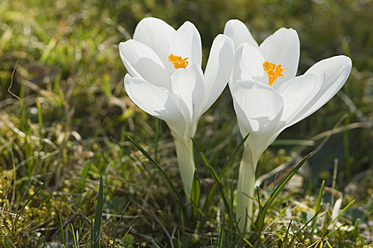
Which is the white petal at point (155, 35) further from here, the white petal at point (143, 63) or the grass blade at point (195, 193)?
the grass blade at point (195, 193)

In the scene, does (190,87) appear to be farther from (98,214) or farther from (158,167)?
(98,214)

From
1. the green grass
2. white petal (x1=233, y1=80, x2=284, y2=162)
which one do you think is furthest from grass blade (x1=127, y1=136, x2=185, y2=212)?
white petal (x1=233, y1=80, x2=284, y2=162)

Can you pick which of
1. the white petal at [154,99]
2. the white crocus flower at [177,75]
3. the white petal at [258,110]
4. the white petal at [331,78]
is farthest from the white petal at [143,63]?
the white petal at [331,78]

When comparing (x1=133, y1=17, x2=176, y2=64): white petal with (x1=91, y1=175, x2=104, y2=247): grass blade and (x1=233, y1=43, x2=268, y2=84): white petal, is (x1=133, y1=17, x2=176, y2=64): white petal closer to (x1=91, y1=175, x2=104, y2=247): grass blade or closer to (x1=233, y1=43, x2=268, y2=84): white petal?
(x1=233, y1=43, x2=268, y2=84): white petal

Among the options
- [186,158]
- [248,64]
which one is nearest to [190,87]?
[248,64]

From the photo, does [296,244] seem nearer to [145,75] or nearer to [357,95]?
[145,75]

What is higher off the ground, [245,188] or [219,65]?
[219,65]

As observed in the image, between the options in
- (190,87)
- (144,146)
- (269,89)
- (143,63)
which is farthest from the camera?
(144,146)

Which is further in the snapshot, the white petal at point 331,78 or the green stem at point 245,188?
the green stem at point 245,188
